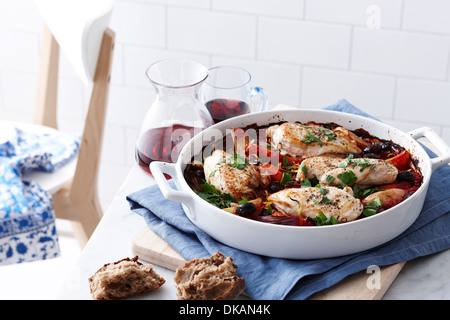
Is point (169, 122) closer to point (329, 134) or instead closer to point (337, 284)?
point (329, 134)

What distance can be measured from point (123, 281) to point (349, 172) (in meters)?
0.46

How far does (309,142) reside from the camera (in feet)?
4.26

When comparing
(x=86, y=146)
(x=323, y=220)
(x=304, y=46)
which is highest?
(x=304, y=46)

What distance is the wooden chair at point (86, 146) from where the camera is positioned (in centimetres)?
198

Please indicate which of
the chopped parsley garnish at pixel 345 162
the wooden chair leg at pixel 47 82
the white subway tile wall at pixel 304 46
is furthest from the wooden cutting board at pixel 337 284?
the white subway tile wall at pixel 304 46

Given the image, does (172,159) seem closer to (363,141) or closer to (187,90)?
(187,90)

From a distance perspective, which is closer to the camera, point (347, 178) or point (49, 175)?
point (347, 178)

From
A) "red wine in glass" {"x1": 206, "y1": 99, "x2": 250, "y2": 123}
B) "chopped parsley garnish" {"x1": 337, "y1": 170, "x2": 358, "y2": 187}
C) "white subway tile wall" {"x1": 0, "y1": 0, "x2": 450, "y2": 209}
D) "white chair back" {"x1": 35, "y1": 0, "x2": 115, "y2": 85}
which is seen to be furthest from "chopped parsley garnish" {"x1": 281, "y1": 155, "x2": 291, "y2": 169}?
"white subway tile wall" {"x1": 0, "y1": 0, "x2": 450, "y2": 209}

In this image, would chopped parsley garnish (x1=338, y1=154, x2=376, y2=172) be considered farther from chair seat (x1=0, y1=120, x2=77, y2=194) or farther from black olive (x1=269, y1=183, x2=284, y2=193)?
chair seat (x1=0, y1=120, x2=77, y2=194)

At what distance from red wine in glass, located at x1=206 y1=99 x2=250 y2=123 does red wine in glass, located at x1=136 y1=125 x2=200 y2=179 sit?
0.12 meters

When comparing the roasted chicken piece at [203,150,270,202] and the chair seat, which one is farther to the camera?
the chair seat

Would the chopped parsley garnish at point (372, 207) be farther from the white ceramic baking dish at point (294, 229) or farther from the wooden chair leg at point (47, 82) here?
the wooden chair leg at point (47, 82)

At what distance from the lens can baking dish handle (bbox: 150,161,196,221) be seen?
1.12 m

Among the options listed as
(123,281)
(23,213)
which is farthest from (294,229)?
(23,213)
